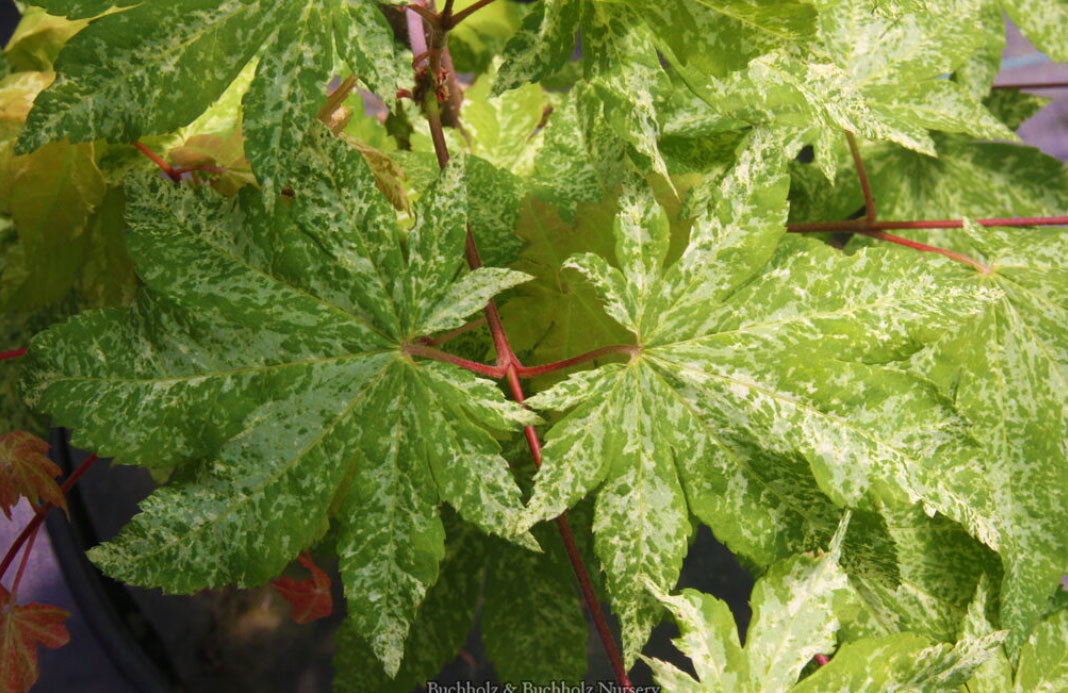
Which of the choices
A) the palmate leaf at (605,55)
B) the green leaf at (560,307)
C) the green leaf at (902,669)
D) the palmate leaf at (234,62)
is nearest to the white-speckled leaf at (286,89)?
the palmate leaf at (234,62)

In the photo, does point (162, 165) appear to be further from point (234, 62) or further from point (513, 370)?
point (513, 370)

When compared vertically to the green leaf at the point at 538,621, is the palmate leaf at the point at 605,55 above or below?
above

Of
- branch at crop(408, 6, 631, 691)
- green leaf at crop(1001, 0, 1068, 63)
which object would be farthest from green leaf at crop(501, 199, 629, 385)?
green leaf at crop(1001, 0, 1068, 63)

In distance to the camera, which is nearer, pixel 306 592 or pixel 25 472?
pixel 25 472

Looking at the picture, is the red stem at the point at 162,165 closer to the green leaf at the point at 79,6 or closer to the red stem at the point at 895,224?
the green leaf at the point at 79,6

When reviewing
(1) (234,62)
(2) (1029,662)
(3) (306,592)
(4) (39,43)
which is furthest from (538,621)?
(4) (39,43)

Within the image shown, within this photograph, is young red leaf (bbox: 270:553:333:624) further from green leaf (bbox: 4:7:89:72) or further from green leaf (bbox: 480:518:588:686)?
green leaf (bbox: 4:7:89:72)
